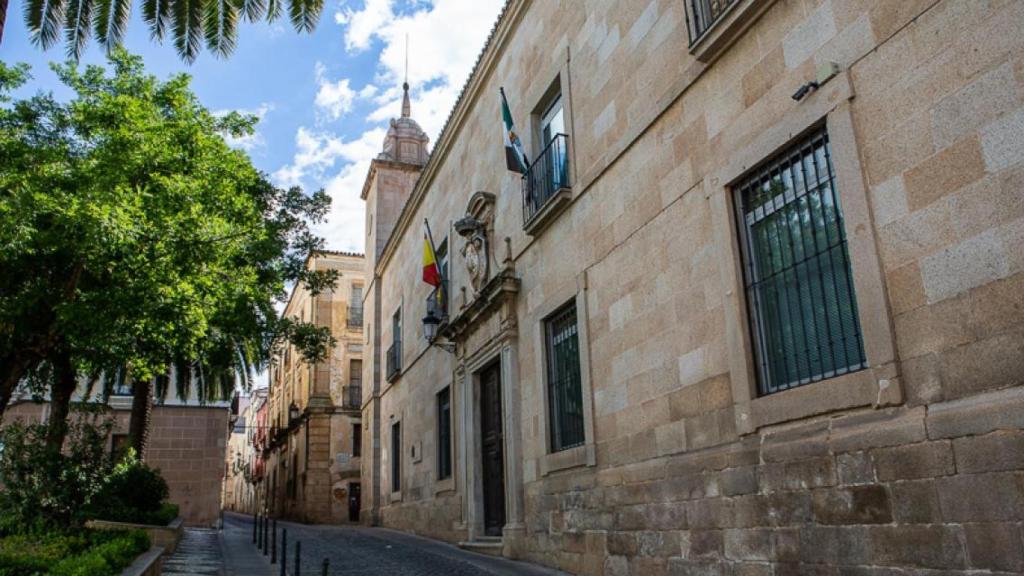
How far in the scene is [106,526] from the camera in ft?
39.3

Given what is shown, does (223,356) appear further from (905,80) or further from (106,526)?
(905,80)

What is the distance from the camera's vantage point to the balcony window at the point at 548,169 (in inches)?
399

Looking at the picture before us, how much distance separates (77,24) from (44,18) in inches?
14.4

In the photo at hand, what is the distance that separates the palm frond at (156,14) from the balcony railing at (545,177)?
16.6 ft

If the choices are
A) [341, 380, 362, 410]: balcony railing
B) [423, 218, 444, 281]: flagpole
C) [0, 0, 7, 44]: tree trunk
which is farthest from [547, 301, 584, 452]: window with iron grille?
[341, 380, 362, 410]: balcony railing

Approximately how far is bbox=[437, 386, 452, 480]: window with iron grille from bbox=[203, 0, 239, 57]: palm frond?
735 centimetres

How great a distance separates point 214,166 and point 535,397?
7.10 metres

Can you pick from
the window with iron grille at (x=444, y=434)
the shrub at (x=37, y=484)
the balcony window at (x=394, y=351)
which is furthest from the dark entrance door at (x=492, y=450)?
the balcony window at (x=394, y=351)

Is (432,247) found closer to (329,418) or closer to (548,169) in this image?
(548,169)

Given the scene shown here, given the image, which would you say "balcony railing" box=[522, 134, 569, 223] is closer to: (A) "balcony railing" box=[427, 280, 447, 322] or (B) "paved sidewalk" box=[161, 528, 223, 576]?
(A) "balcony railing" box=[427, 280, 447, 322]

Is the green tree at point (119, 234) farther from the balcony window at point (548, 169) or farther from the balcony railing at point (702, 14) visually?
the balcony railing at point (702, 14)

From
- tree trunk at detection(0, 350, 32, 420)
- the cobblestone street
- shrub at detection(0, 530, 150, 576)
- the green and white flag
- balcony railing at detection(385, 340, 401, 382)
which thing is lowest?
the cobblestone street

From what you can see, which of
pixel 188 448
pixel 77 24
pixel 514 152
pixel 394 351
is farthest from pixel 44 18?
pixel 188 448

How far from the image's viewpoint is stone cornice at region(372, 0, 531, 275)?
12.5m
